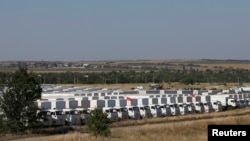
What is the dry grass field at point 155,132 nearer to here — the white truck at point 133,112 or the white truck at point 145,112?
the white truck at point 133,112

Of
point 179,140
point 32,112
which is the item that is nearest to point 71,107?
point 32,112

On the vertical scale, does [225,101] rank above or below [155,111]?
below

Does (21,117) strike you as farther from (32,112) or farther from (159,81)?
(159,81)

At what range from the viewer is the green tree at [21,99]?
51.9 metres

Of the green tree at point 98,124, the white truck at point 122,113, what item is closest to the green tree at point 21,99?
the green tree at point 98,124

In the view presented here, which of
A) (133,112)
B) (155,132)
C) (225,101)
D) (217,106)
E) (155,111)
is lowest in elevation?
(217,106)

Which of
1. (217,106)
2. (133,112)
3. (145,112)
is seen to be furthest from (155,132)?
(217,106)

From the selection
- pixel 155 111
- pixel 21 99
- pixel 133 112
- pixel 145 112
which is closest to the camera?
pixel 21 99

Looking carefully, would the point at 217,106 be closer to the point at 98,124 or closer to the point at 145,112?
the point at 145,112

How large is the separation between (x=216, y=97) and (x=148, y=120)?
70.2ft

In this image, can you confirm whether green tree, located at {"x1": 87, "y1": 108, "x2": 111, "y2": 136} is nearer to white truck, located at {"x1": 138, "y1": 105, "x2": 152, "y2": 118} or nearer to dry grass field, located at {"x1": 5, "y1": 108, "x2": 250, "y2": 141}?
dry grass field, located at {"x1": 5, "y1": 108, "x2": 250, "y2": 141}

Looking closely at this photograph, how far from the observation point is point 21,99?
53094 mm

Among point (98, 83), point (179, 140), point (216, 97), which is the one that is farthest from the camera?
point (98, 83)

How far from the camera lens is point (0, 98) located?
2095 inches
